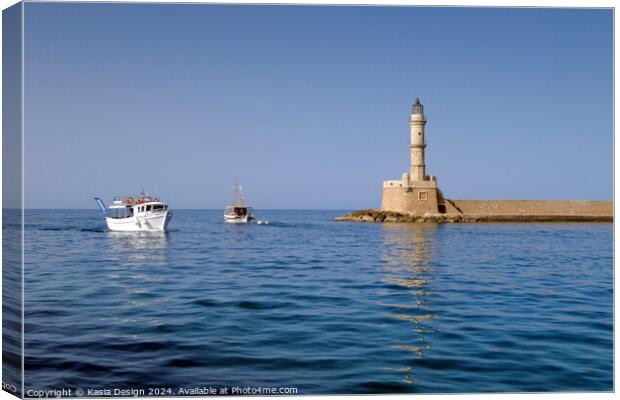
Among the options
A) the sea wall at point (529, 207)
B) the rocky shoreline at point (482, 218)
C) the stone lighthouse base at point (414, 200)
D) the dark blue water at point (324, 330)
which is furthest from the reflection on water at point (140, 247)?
the sea wall at point (529, 207)

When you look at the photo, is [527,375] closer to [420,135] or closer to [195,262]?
[195,262]

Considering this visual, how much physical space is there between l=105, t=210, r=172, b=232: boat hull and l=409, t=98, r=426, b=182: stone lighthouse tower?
22.8 meters

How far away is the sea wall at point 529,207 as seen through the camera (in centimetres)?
5394

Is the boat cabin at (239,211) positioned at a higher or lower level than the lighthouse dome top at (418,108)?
lower

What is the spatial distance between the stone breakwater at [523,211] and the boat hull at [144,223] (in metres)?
22.0

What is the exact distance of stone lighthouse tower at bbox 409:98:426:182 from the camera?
1984 inches

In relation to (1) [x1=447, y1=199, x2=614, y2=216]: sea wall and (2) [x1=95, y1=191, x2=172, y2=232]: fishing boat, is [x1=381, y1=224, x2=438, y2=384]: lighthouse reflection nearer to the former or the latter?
(2) [x1=95, y1=191, x2=172, y2=232]: fishing boat

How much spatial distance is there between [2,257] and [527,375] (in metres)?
4.88

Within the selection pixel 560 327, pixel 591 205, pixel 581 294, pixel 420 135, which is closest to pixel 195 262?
pixel 581 294

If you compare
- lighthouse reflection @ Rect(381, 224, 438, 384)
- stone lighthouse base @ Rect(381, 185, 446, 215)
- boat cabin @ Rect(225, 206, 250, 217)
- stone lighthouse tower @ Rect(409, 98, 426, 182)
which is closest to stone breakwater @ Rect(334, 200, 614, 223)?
stone lighthouse base @ Rect(381, 185, 446, 215)

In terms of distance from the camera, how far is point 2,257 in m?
5.85

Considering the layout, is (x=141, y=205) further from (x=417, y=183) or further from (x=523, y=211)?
(x=523, y=211)

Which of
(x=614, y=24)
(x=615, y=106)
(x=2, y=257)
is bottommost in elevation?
(x=2, y=257)

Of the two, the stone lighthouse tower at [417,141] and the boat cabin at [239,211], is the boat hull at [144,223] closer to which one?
the boat cabin at [239,211]
